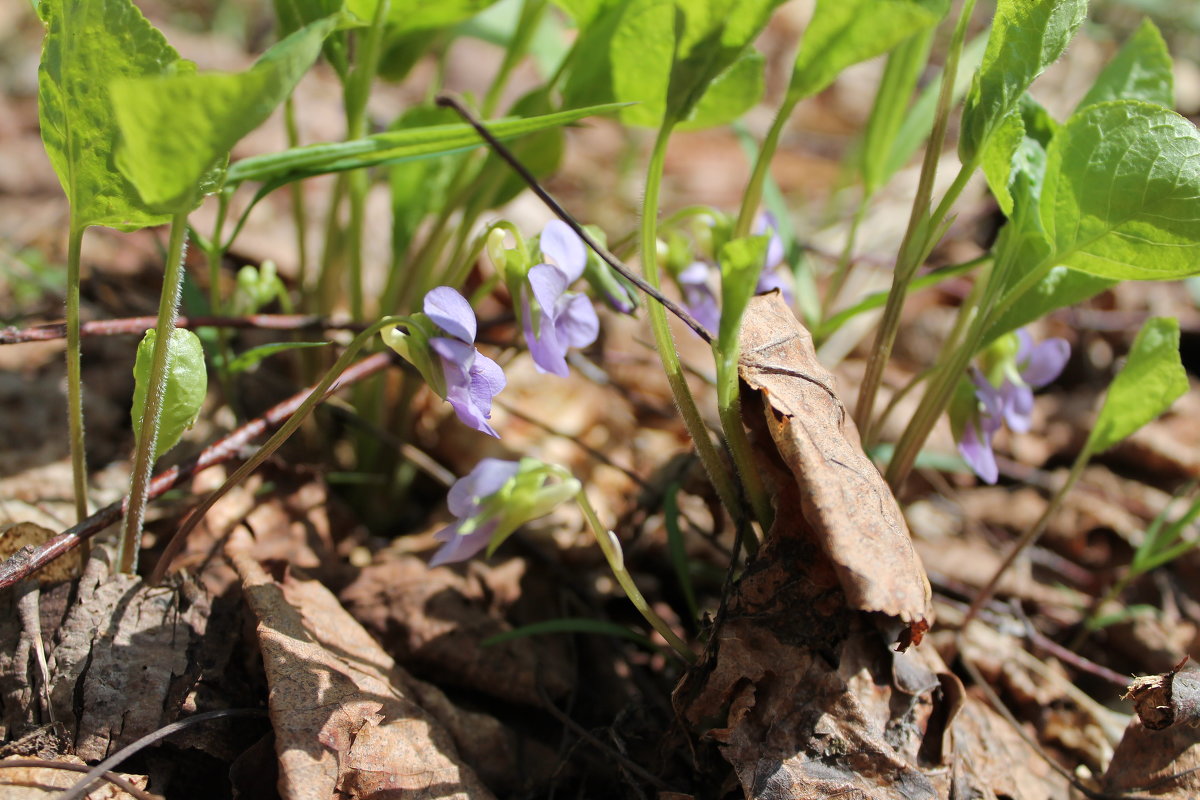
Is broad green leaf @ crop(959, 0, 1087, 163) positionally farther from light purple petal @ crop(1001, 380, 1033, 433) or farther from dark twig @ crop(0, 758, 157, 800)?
dark twig @ crop(0, 758, 157, 800)

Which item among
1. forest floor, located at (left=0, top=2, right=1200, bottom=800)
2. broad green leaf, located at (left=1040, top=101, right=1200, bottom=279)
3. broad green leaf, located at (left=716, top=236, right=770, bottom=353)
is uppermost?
broad green leaf, located at (left=1040, top=101, right=1200, bottom=279)

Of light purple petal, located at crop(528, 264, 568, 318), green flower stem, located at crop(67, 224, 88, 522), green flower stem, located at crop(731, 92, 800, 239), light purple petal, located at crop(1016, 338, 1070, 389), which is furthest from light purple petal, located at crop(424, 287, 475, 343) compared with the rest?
light purple petal, located at crop(1016, 338, 1070, 389)

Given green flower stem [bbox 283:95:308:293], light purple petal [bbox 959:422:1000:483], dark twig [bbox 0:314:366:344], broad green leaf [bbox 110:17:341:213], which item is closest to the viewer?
broad green leaf [bbox 110:17:341:213]

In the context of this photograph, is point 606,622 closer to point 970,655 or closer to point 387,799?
point 387,799

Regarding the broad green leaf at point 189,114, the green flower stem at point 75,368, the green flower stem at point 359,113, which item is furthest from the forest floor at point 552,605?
the broad green leaf at point 189,114

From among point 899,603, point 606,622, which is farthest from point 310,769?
point 899,603

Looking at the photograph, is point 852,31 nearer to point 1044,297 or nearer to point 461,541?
point 1044,297
